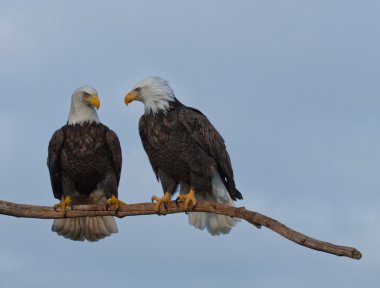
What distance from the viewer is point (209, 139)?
10625 millimetres

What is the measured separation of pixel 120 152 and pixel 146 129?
2.03ft

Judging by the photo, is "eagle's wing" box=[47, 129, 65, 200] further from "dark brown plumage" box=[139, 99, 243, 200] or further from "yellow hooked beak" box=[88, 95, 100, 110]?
"dark brown plumage" box=[139, 99, 243, 200]

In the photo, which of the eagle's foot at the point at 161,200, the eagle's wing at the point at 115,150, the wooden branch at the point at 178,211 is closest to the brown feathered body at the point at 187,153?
the eagle's foot at the point at 161,200

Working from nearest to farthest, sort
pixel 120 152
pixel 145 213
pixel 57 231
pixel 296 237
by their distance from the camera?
1. pixel 296 237
2. pixel 145 213
3. pixel 120 152
4. pixel 57 231

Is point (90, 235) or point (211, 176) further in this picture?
point (90, 235)

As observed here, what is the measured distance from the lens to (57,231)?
12.0m

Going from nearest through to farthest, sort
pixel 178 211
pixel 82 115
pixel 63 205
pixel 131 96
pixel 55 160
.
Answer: pixel 178 211 → pixel 63 205 → pixel 131 96 → pixel 55 160 → pixel 82 115

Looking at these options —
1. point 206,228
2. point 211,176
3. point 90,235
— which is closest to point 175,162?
point 211,176

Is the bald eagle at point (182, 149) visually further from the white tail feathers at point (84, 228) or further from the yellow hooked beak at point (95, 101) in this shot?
the white tail feathers at point (84, 228)

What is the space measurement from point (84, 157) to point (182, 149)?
1.34 m

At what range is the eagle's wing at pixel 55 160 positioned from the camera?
11203 mm

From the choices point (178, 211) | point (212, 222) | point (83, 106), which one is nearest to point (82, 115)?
point (83, 106)

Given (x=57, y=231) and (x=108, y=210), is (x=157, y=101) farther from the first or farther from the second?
(x=57, y=231)

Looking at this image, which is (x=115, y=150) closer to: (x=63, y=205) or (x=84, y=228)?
(x=63, y=205)
